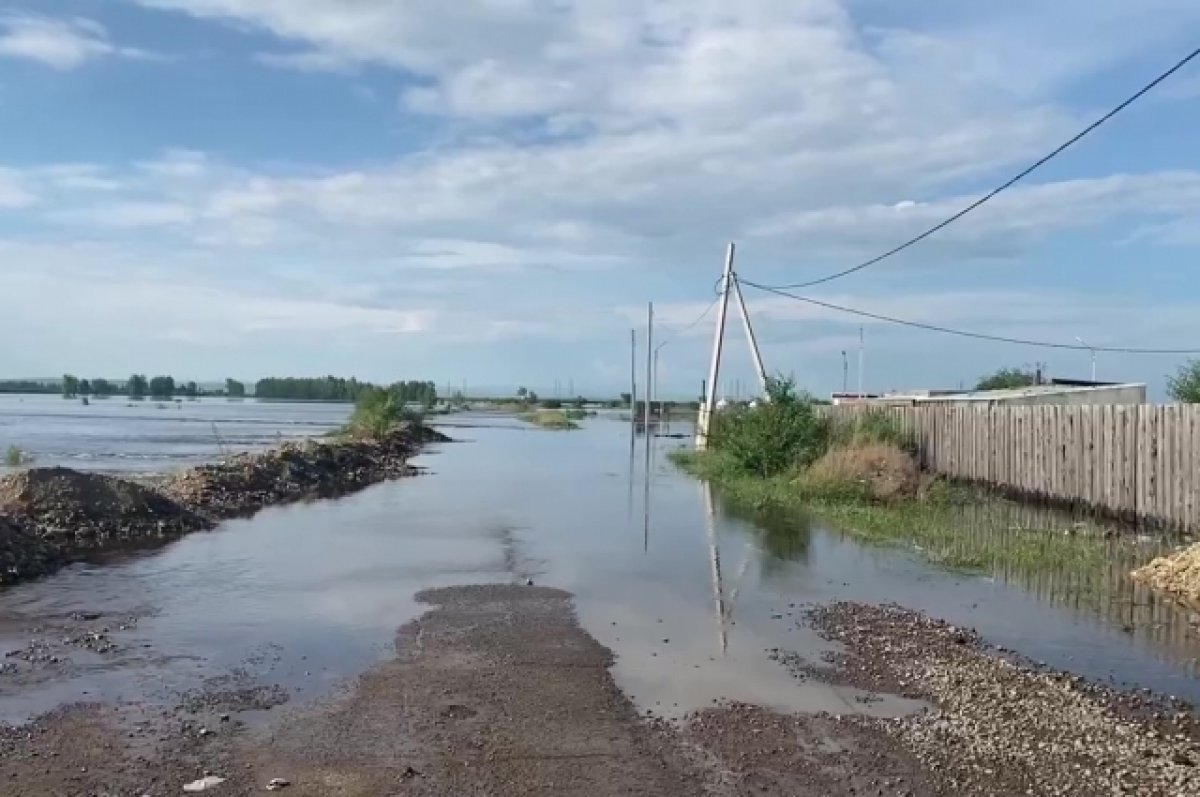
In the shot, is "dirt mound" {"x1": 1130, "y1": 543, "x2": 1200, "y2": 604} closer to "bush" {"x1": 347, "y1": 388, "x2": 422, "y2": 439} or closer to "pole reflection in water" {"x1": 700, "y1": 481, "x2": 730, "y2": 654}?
"pole reflection in water" {"x1": 700, "y1": 481, "x2": 730, "y2": 654}

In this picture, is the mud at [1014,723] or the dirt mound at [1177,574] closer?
the mud at [1014,723]

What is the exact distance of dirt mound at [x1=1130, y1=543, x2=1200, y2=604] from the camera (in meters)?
11.8

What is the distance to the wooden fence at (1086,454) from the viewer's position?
16406 mm

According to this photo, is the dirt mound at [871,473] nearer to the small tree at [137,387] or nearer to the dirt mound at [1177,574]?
the dirt mound at [1177,574]

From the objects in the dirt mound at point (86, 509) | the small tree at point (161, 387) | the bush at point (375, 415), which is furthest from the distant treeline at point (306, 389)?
the dirt mound at point (86, 509)

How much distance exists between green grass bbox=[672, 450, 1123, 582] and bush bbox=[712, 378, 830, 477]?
0.89 metres

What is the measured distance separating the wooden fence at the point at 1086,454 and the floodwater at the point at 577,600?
2945mm

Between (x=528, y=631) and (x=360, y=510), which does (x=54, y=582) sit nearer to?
(x=528, y=631)

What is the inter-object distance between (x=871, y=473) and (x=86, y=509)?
1467 centimetres

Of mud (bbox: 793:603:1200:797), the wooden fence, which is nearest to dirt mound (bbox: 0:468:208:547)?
mud (bbox: 793:603:1200:797)

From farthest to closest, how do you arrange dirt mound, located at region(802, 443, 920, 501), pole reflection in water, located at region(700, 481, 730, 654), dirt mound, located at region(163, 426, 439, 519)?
dirt mound, located at region(802, 443, 920, 501) < dirt mound, located at region(163, 426, 439, 519) < pole reflection in water, located at region(700, 481, 730, 654)

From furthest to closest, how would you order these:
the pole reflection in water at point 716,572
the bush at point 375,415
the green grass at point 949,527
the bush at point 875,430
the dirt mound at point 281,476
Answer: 1. the bush at point 375,415
2. the bush at point 875,430
3. the dirt mound at point 281,476
4. the green grass at point 949,527
5. the pole reflection in water at point 716,572

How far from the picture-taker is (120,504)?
1702 centimetres

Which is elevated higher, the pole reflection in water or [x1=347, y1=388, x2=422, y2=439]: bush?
[x1=347, y1=388, x2=422, y2=439]: bush
